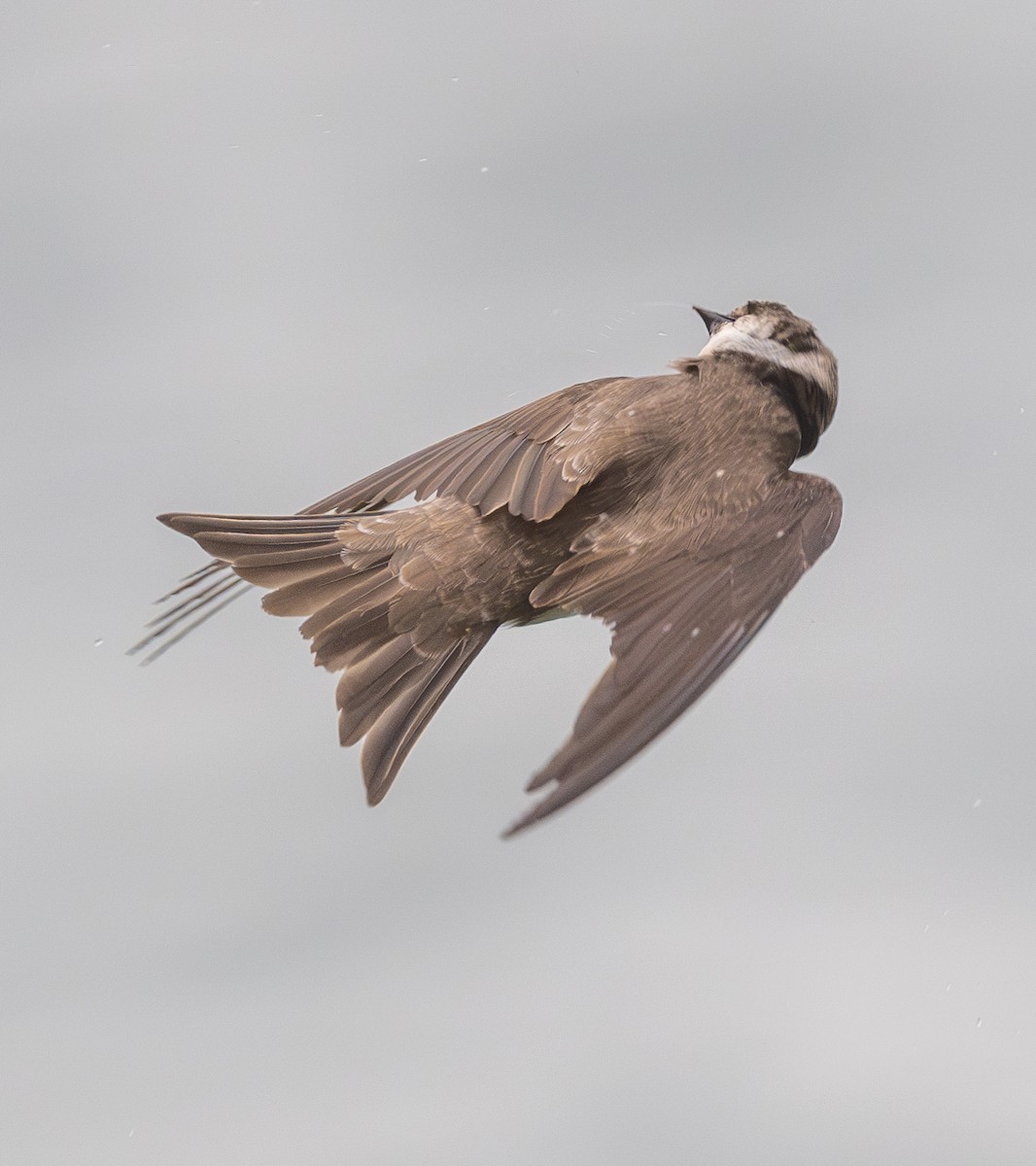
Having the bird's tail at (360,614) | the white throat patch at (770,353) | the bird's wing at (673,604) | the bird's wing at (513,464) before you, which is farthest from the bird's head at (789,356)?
the bird's tail at (360,614)

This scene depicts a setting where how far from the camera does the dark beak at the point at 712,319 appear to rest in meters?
7.73

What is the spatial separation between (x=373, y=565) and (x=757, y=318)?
1736mm

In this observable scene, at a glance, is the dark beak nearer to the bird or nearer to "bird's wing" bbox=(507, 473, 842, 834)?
the bird

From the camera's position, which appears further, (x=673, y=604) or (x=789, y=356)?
(x=789, y=356)

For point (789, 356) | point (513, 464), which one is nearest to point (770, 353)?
point (789, 356)

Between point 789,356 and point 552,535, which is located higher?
point 789,356

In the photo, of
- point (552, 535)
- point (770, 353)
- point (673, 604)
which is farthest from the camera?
point (770, 353)

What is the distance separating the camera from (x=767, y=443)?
680 cm

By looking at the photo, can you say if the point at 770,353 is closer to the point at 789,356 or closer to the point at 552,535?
the point at 789,356

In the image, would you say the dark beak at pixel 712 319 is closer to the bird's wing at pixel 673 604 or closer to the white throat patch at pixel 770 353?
the white throat patch at pixel 770 353

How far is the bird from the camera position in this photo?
6.10m

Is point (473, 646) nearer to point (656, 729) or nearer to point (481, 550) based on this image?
point (481, 550)

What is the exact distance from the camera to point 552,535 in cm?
653

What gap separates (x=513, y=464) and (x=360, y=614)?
685mm
